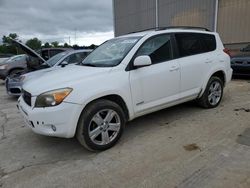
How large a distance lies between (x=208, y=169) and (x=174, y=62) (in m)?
2.07

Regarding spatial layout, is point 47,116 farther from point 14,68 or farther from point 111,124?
point 14,68

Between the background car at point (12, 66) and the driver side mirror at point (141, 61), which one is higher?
the driver side mirror at point (141, 61)

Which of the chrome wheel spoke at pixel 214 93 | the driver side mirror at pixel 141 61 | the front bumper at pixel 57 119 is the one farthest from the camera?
the chrome wheel spoke at pixel 214 93

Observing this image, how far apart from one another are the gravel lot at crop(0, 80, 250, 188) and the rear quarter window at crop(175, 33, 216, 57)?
1302 mm

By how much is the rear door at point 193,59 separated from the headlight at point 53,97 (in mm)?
2253

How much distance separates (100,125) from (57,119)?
632 millimetres

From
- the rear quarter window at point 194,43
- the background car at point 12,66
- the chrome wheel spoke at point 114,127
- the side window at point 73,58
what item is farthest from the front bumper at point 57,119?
the background car at point 12,66

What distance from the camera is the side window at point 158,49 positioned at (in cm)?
405

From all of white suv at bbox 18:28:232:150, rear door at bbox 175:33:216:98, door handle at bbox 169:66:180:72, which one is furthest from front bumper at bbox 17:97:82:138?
rear door at bbox 175:33:216:98

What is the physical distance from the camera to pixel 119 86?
11.7ft

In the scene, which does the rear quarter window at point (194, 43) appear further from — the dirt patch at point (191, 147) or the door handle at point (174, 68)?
the dirt patch at point (191, 147)

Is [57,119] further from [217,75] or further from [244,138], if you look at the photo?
[217,75]

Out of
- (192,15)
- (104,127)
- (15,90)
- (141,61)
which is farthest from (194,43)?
(192,15)

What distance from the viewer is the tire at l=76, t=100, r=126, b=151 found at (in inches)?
130
